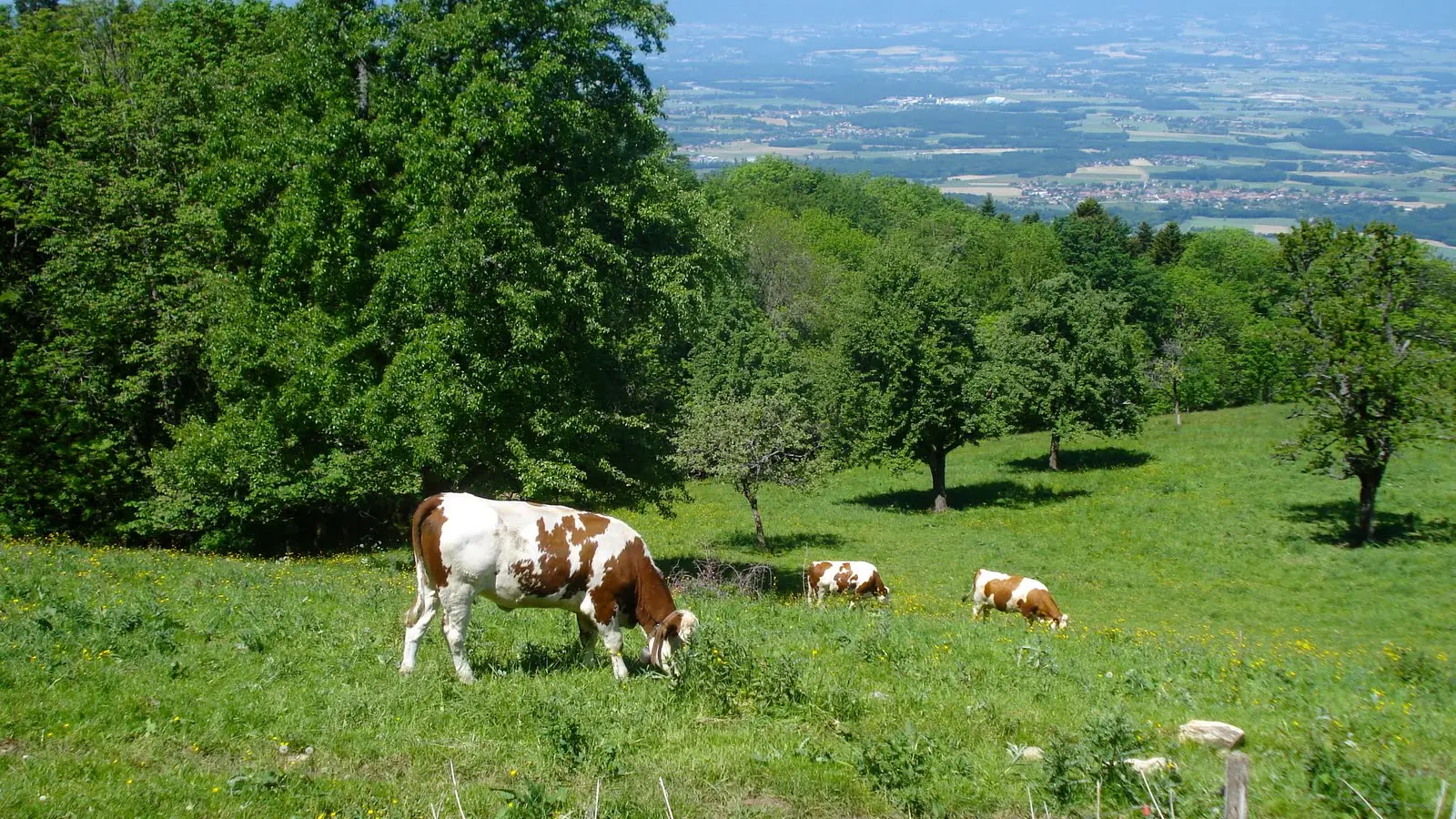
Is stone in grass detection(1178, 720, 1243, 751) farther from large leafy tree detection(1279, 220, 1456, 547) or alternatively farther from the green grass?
large leafy tree detection(1279, 220, 1456, 547)

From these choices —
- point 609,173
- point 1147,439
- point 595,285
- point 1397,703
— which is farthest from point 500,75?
point 1147,439

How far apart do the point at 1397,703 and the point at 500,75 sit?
1736cm

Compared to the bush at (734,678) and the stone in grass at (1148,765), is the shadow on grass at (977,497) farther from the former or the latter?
the stone in grass at (1148,765)

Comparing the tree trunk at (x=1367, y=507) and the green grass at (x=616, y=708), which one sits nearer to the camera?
the green grass at (x=616, y=708)

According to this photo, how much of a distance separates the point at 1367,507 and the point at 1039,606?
19.6 m

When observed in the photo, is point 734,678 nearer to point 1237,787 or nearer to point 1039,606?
point 1237,787

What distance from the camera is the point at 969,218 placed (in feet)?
355

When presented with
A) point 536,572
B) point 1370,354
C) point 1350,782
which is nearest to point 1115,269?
point 1370,354

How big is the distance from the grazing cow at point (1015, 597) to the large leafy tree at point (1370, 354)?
17.2 meters

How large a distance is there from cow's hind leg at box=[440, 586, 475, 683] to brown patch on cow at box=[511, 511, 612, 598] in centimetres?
63

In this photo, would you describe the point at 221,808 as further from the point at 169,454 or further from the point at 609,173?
the point at 169,454

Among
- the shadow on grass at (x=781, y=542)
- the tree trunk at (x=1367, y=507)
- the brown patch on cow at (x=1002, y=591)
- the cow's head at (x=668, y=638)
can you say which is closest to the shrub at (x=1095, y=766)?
the cow's head at (x=668, y=638)

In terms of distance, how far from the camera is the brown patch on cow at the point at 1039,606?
2327 cm

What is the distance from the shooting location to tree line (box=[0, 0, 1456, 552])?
18688mm
